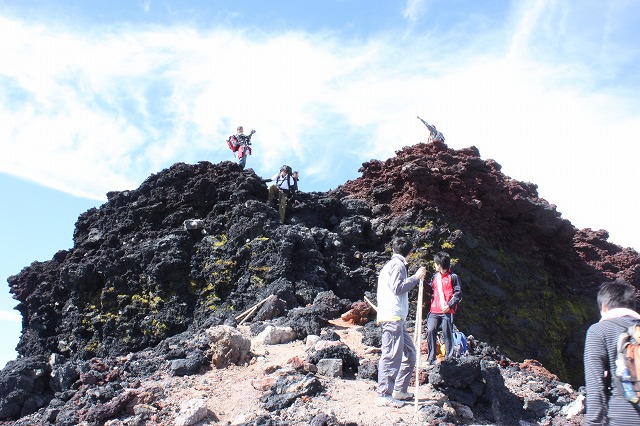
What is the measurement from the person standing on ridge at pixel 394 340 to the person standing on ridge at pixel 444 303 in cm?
168

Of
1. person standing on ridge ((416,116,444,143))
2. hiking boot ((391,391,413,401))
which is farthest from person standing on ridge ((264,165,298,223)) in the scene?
hiking boot ((391,391,413,401))

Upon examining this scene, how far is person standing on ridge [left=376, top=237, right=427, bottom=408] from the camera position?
7.97m

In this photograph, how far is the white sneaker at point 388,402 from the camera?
788cm

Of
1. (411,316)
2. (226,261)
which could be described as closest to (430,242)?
(411,316)

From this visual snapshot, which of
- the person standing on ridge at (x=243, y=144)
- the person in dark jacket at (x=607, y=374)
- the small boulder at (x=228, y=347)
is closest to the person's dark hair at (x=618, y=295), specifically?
the person in dark jacket at (x=607, y=374)

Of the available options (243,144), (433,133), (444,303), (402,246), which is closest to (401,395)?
(402,246)

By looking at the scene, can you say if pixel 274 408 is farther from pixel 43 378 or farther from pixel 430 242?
pixel 430 242

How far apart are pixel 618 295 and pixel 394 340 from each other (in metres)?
3.60

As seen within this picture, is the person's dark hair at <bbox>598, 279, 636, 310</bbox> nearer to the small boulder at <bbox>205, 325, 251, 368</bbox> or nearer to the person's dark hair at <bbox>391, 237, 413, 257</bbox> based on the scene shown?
the person's dark hair at <bbox>391, 237, 413, 257</bbox>

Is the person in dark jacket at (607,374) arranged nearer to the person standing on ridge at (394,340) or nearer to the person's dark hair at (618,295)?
the person's dark hair at (618,295)

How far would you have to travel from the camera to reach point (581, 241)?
804 inches

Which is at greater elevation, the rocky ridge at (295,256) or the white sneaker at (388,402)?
the rocky ridge at (295,256)

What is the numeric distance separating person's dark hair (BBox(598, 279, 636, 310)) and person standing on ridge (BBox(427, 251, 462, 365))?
15.8 ft

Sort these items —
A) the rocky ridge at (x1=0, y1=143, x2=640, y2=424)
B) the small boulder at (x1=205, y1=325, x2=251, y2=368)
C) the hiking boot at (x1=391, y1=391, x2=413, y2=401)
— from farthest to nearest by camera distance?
the rocky ridge at (x1=0, y1=143, x2=640, y2=424) → the small boulder at (x1=205, y1=325, x2=251, y2=368) → the hiking boot at (x1=391, y1=391, x2=413, y2=401)
